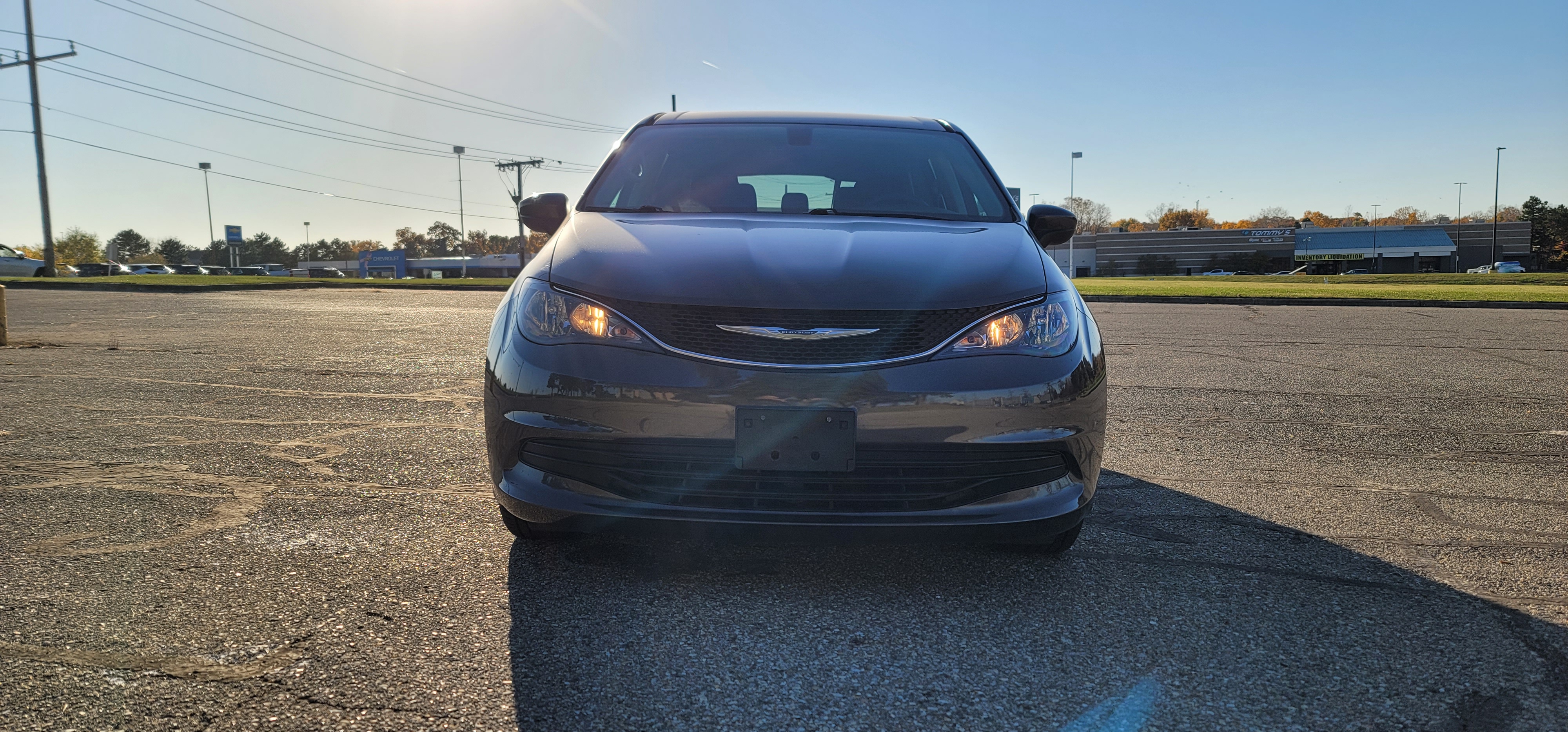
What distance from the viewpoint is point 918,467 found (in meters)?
2.58

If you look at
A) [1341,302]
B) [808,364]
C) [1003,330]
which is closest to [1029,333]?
[1003,330]

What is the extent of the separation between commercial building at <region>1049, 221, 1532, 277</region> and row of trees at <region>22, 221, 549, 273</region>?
208 ft

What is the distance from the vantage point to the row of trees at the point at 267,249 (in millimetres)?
102938

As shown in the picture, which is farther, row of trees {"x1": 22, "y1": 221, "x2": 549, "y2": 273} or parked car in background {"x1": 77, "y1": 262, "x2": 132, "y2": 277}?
row of trees {"x1": 22, "y1": 221, "x2": 549, "y2": 273}

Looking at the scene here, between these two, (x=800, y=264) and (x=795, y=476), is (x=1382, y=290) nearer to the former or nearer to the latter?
(x=800, y=264)

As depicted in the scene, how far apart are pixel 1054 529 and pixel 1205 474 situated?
2.04m

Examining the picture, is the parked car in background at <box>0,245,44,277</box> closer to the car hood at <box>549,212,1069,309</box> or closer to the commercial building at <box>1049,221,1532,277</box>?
the car hood at <box>549,212,1069,309</box>

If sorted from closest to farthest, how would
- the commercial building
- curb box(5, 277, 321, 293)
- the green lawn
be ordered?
the green lawn < curb box(5, 277, 321, 293) < the commercial building

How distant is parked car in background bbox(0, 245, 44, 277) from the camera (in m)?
37.9

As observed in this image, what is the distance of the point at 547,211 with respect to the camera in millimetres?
3775

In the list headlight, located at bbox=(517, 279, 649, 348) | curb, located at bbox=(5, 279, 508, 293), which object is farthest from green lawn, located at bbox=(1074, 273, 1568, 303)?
headlight, located at bbox=(517, 279, 649, 348)

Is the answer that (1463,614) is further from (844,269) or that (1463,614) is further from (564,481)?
(564,481)

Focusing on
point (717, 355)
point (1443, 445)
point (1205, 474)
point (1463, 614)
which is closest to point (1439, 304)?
point (1443, 445)

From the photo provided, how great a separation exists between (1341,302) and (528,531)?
2002cm
